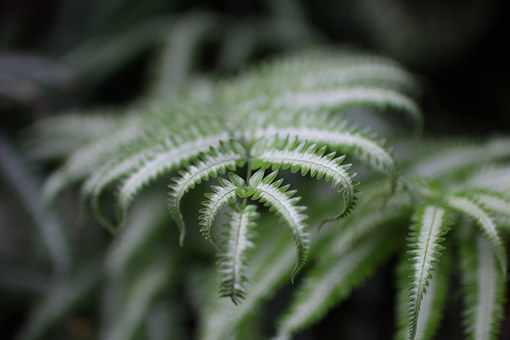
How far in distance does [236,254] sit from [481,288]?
0.52 meters

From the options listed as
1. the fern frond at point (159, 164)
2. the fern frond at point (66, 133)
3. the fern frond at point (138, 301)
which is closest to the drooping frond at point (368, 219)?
the fern frond at point (159, 164)

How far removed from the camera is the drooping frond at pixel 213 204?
59 cm

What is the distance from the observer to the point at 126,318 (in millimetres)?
1109

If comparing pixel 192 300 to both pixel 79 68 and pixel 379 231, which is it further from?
pixel 79 68

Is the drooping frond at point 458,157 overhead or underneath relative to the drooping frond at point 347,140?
overhead

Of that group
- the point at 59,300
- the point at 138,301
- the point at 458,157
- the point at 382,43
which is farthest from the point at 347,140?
the point at 382,43

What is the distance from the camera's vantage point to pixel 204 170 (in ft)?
2.19

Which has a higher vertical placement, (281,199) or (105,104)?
(105,104)

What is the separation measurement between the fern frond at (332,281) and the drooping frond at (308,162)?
0.26 meters

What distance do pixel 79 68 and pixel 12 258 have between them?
803 millimetres

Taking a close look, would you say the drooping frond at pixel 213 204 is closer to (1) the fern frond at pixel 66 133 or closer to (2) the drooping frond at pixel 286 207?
(2) the drooping frond at pixel 286 207

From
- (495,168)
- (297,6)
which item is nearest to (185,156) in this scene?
(495,168)

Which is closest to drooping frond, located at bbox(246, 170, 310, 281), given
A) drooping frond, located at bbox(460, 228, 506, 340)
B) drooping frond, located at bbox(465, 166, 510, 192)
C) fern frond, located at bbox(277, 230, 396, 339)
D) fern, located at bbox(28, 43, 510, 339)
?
fern, located at bbox(28, 43, 510, 339)

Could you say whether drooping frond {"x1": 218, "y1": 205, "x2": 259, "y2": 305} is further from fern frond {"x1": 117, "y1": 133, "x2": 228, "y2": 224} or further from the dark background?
the dark background
